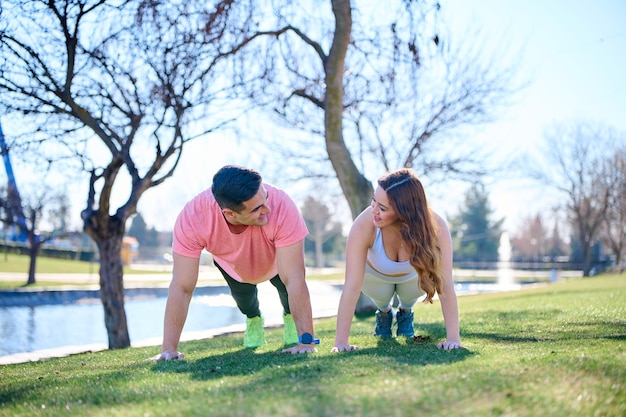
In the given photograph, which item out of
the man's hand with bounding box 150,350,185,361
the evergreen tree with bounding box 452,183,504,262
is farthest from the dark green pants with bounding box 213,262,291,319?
the evergreen tree with bounding box 452,183,504,262

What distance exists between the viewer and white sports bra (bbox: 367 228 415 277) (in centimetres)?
445

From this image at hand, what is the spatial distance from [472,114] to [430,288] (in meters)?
12.6

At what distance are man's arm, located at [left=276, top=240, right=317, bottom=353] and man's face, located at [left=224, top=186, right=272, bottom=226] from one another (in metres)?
0.27

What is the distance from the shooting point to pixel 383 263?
4520 mm

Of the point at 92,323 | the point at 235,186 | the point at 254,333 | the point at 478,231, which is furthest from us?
the point at 478,231

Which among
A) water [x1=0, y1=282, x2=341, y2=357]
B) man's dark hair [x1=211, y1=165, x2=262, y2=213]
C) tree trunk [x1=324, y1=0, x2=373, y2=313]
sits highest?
tree trunk [x1=324, y1=0, x2=373, y2=313]

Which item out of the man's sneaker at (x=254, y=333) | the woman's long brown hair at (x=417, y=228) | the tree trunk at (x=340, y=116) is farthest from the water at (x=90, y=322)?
the woman's long brown hair at (x=417, y=228)

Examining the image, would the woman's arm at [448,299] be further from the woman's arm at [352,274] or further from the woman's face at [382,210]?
the woman's arm at [352,274]

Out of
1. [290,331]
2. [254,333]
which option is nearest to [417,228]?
[290,331]

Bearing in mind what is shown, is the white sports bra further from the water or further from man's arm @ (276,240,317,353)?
the water

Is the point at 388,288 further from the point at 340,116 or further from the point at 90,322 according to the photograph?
the point at 90,322

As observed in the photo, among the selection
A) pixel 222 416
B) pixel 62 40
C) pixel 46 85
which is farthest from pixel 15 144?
pixel 222 416

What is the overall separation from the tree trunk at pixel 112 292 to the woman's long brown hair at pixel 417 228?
5538 millimetres

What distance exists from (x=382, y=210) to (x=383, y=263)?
72 centimetres
